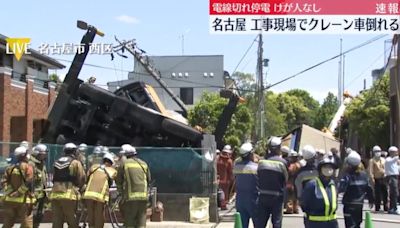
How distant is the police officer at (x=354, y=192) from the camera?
11.3 metres

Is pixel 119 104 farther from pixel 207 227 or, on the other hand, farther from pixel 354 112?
pixel 354 112

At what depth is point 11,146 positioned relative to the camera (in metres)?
16.8

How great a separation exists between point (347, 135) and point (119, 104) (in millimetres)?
35796

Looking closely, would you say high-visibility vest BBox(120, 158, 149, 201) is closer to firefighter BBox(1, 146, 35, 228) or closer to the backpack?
the backpack

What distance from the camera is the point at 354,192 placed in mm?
11336

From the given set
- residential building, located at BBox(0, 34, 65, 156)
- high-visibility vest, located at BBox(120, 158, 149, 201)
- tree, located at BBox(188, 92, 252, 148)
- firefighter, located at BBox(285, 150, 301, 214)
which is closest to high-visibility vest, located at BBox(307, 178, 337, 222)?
high-visibility vest, located at BBox(120, 158, 149, 201)

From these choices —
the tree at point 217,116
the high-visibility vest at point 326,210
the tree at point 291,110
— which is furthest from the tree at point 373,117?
the tree at point 291,110

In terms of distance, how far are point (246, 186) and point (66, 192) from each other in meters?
3.22

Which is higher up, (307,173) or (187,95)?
(187,95)

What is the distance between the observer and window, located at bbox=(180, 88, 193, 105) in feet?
251

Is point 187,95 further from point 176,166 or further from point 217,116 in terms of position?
point 176,166

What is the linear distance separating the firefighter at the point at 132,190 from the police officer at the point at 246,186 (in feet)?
5.57

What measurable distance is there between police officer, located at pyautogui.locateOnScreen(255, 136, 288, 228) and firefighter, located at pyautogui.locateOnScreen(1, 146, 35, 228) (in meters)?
4.11

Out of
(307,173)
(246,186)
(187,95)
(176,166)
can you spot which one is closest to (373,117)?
(176,166)
